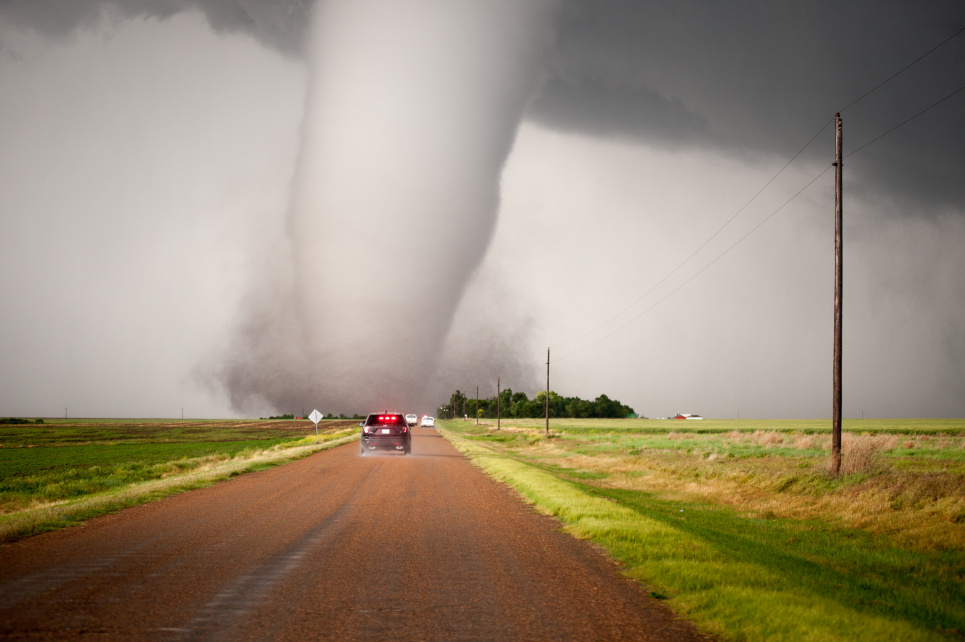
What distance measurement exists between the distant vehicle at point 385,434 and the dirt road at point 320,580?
20.7 meters

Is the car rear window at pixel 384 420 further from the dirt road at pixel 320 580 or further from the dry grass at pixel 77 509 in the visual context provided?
the dirt road at pixel 320 580

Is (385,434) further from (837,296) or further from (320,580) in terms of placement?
(320,580)

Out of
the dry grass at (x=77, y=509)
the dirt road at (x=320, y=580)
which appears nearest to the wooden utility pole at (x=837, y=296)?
the dirt road at (x=320, y=580)

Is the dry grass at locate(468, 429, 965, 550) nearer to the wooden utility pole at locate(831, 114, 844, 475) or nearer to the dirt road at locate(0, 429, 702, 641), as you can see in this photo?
the wooden utility pole at locate(831, 114, 844, 475)

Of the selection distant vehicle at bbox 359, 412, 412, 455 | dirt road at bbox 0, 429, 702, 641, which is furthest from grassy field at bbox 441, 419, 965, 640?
distant vehicle at bbox 359, 412, 412, 455

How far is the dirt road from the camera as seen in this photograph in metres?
5.93

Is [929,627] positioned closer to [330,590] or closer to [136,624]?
[330,590]

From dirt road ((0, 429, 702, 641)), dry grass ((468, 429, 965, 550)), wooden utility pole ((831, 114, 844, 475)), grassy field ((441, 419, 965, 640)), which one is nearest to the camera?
dirt road ((0, 429, 702, 641))

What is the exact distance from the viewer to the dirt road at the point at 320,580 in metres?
5.93

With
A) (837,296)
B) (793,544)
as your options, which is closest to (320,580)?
(793,544)

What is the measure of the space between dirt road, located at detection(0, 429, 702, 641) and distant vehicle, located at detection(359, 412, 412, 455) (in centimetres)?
2070

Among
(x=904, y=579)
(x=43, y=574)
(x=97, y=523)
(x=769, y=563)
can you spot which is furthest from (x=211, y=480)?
(x=904, y=579)

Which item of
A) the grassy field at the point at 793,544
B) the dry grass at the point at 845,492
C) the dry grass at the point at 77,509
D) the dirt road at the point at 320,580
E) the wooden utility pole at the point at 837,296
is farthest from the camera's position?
the wooden utility pole at the point at 837,296

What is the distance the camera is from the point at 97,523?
12625mm
